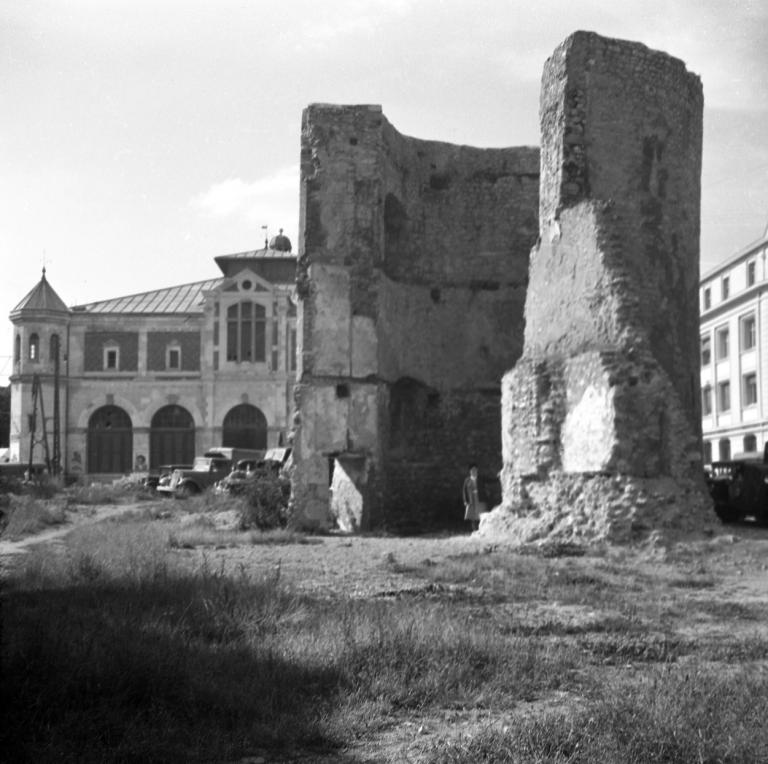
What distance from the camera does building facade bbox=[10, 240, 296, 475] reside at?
163 feet

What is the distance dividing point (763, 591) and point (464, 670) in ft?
19.6

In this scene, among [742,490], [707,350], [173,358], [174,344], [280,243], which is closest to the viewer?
[742,490]

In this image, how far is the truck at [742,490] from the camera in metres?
21.4

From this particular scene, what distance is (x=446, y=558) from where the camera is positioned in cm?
1431

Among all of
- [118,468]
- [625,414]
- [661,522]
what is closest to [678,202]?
[625,414]

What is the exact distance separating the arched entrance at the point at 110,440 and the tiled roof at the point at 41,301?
5.41 m

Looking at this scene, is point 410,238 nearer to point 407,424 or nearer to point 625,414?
point 407,424

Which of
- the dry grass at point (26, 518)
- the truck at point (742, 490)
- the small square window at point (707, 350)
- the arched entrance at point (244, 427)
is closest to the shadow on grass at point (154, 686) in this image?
the dry grass at point (26, 518)

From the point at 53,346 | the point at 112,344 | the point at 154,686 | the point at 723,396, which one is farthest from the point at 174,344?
the point at 154,686

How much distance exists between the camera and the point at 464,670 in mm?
6496

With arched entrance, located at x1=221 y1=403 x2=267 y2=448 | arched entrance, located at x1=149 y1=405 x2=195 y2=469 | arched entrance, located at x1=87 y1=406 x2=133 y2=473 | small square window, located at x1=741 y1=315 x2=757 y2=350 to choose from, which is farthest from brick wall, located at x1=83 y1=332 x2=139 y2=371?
small square window, located at x1=741 y1=315 x2=757 y2=350

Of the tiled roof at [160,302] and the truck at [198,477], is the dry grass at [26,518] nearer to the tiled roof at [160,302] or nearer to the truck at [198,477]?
the truck at [198,477]

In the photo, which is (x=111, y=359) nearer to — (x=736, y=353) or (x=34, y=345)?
(x=34, y=345)

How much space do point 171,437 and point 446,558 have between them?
37.4 m
